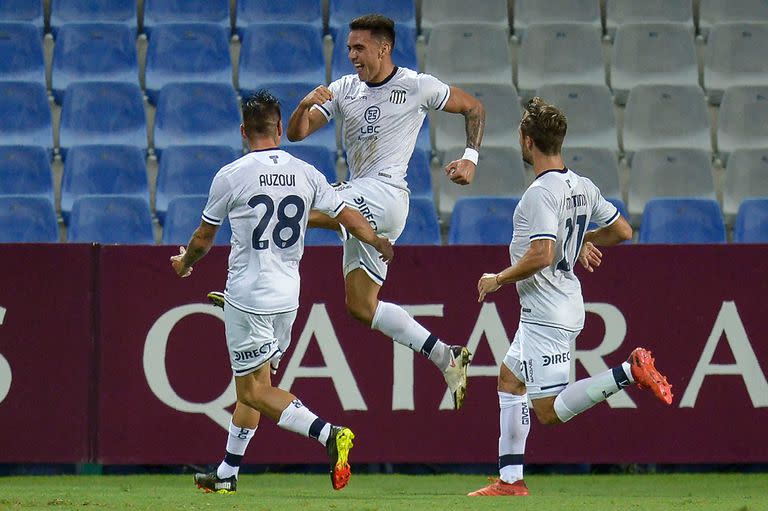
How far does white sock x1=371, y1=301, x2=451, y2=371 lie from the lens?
304 inches

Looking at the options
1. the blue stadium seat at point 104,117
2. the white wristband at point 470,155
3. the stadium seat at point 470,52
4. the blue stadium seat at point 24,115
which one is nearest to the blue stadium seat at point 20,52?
the blue stadium seat at point 24,115

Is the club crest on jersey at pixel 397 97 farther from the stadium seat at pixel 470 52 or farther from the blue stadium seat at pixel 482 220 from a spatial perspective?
the stadium seat at pixel 470 52

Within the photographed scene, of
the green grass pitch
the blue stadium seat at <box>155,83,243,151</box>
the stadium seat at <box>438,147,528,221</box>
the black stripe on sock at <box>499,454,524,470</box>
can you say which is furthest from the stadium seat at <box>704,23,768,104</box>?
the black stripe on sock at <box>499,454,524,470</box>

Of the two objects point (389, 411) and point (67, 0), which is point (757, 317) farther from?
point (67, 0)

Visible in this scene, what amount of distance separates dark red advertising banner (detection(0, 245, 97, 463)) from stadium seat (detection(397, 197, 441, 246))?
260 cm

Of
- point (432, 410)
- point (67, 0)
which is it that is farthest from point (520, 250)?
point (67, 0)

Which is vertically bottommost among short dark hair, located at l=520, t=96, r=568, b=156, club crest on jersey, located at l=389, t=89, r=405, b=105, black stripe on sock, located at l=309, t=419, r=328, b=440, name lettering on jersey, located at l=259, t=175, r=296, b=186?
black stripe on sock, located at l=309, t=419, r=328, b=440

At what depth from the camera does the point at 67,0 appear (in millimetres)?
12898

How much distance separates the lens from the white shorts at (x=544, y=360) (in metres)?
7.07

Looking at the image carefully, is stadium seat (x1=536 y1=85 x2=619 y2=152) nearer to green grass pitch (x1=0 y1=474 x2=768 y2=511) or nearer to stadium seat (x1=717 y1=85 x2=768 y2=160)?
stadium seat (x1=717 y1=85 x2=768 y2=160)

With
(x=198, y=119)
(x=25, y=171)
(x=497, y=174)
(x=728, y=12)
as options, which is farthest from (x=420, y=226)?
(x=728, y=12)

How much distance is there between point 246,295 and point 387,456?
7.56 ft

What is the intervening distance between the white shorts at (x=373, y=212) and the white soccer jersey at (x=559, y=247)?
2.92 ft

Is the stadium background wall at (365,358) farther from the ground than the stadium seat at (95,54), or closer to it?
closer to it
